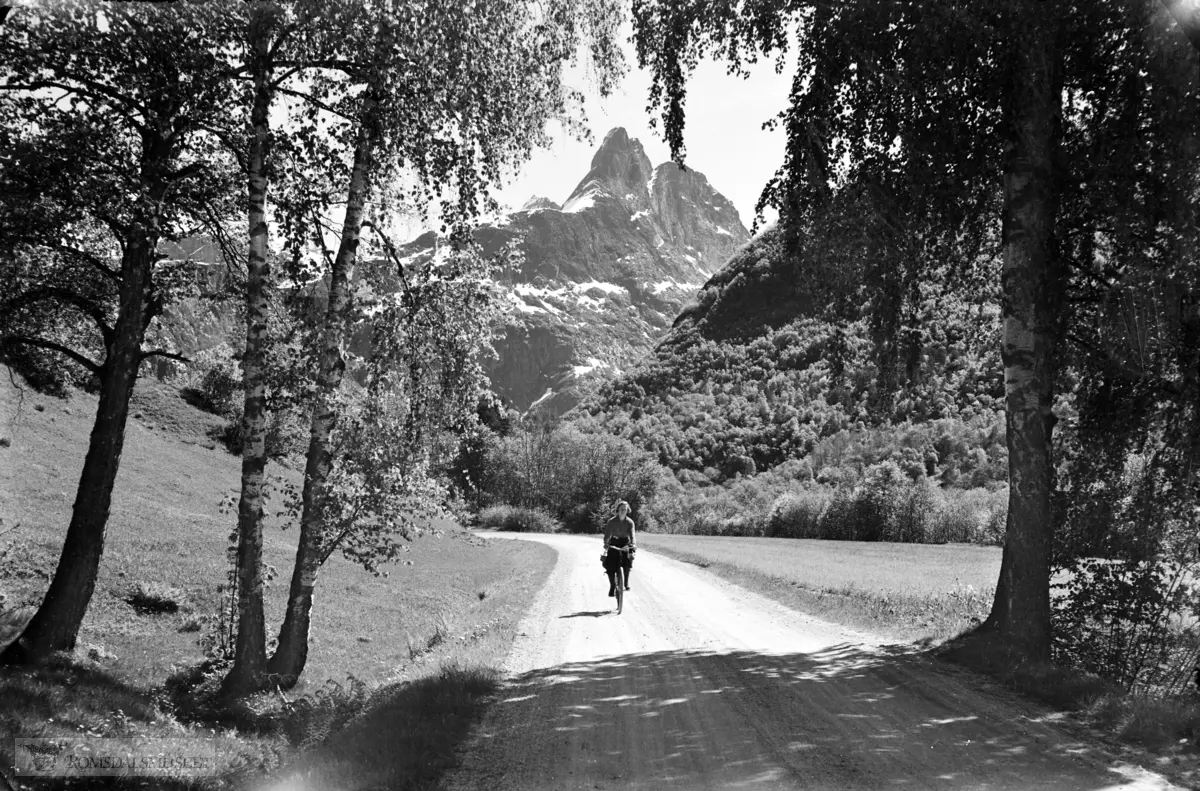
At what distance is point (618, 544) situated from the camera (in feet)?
54.5

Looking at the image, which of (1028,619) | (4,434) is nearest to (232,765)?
(1028,619)

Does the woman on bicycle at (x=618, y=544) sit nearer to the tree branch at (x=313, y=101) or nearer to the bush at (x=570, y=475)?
the tree branch at (x=313, y=101)

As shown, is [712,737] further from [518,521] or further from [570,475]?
[570,475]

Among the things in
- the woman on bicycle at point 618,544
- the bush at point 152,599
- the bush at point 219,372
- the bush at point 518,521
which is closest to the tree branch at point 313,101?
the bush at point 219,372

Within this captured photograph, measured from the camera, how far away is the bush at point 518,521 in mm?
75631

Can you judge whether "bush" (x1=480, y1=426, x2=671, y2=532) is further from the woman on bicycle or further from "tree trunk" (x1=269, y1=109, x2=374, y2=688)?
"tree trunk" (x1=269, y1=109, x2=374, y2=688)

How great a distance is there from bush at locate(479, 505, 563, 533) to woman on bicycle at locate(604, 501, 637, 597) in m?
58.1

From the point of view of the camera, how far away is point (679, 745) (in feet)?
21.4

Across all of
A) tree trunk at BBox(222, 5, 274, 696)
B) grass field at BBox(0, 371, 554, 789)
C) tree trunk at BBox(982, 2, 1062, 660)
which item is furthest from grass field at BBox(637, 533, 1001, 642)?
tree trunk at BBox(222, 5, 274, 696)

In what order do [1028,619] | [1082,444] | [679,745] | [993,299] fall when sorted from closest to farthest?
[679,745] → [1028,619] → [1082,444] → [993,299]

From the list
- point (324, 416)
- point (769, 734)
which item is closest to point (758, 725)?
point (769, 734)

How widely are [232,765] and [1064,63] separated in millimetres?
14072

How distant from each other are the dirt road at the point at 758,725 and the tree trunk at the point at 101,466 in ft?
22.6

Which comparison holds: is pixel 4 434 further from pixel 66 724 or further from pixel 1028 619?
pixel 1028 619
